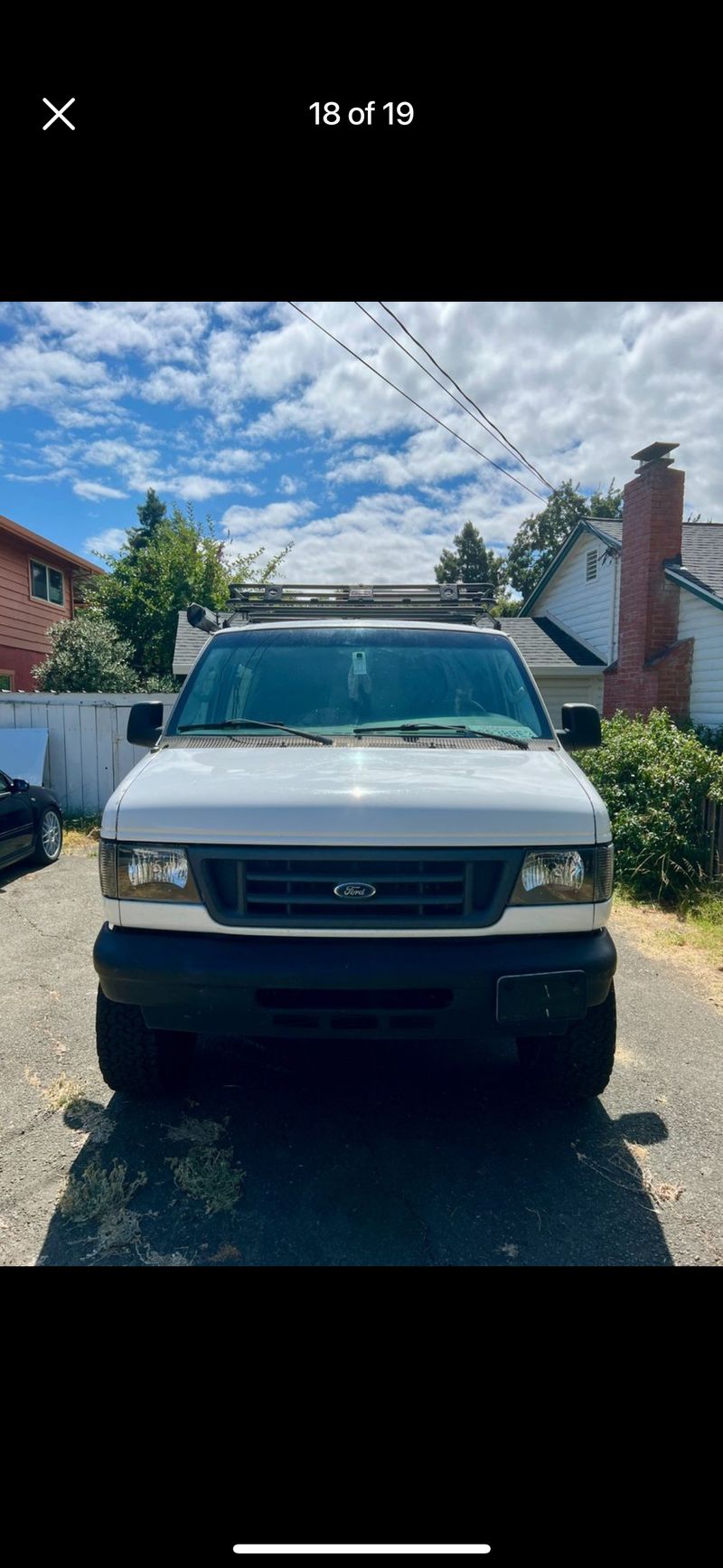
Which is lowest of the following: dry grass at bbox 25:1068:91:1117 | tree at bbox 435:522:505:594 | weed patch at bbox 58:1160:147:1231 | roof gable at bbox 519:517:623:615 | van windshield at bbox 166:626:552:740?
dry grass at bbox 25:1068:91:1117

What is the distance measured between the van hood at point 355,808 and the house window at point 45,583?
16565 millimetres

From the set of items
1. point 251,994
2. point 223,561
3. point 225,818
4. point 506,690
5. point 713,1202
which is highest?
point 223,561

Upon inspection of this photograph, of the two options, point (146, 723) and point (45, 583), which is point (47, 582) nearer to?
point (45, 583)

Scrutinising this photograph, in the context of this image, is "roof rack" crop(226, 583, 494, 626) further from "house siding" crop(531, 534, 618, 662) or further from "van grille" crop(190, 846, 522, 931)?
"house siding" crop(531, 534, 618, 662)

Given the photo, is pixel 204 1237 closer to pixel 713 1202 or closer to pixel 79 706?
pixel 713 1202

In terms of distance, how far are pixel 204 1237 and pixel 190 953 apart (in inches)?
34.3

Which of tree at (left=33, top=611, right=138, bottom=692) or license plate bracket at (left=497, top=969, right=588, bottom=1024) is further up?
tree at (left=33, top=611, right=138, bottom=692)

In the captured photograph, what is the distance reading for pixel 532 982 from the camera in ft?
8.07

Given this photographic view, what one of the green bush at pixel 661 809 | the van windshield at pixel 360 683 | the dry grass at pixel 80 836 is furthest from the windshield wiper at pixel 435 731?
the dry grass at pixel 80 836

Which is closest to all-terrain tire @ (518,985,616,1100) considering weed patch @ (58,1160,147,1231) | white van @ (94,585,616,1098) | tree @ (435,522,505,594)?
white van @ (94,585,616,1098)

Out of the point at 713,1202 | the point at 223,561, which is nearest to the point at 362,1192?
the point at 713,1202

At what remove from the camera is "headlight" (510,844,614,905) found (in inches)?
101

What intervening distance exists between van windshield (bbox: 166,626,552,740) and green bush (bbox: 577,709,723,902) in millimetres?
3769

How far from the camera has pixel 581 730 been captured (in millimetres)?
3594
